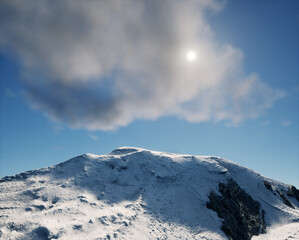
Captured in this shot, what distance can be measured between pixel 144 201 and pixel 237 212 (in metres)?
14.0

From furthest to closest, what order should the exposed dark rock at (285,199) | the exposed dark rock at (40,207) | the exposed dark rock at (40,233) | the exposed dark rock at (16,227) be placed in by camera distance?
1. the exposed dark rock at (285,199)
2. the exposed dark rock at (40,207)
3. the exposed dark rock at (16,227)
4. the exposed dark rock at (40,233)

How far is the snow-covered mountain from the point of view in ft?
61.9

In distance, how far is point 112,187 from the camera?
27.5 metres

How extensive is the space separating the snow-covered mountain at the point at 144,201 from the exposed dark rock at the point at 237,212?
138 millimetres

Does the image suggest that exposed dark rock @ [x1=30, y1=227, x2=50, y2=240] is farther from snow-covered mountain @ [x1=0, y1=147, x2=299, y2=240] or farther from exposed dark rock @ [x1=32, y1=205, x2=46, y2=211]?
exposed dark rock @ [x1=32, y1=205, x2=46, y2=211]

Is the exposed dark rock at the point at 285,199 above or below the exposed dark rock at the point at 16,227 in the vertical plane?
above

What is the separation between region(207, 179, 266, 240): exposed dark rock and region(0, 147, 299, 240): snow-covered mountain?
14cm

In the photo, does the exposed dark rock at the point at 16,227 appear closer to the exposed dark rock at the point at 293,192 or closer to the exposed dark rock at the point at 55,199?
the exposed dark rock at the point at 55,199

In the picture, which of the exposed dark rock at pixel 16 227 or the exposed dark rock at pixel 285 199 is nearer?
the exposed dark rock at pixel 16 227

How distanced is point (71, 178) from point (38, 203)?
6.07 meters

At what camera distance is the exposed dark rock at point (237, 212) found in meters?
24.8

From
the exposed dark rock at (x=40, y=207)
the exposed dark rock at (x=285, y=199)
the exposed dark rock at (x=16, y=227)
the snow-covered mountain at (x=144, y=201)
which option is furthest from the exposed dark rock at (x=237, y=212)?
the exposed dark rock at (x=16, y=227)

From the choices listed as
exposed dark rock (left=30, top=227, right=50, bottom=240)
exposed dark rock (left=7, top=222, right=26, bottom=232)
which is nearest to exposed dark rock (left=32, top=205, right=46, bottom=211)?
exposed dark rock (left=7, top=222, right=26, bottom=232)

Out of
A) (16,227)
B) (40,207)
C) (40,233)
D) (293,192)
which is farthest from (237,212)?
(16,227)
